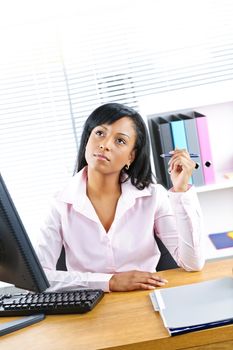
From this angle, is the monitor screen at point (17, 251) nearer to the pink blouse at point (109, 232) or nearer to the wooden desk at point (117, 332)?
the wooden desk at point (117, 332)

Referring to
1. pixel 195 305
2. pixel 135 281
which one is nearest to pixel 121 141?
pixel 135 281

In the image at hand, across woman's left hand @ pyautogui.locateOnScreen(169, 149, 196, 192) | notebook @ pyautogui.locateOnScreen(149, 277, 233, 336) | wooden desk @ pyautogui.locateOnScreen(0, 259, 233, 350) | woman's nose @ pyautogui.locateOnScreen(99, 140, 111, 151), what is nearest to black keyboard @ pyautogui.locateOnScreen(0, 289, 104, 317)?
wooden desk @ pyautogui.locateOnScreen(0, 259, 233, 350)

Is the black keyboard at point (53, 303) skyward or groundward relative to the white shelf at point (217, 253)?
skyward

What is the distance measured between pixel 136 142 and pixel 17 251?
85cm

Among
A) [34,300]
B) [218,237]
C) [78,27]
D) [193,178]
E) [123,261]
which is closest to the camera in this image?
[34,300]

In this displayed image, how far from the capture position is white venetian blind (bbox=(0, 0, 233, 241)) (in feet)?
11.1

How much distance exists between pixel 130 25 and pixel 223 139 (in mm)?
877

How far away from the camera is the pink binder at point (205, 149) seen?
287 centimetres

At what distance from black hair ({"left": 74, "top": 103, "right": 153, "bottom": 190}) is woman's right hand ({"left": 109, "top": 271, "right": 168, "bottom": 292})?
1.50ft

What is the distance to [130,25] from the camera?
341 cm

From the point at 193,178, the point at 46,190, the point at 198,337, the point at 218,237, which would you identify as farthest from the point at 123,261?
the point at 46,190

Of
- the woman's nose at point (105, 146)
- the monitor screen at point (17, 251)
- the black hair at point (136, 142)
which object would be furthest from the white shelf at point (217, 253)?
the monitor screen at point (17, 251)

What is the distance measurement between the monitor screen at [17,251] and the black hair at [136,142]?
0.70 metres

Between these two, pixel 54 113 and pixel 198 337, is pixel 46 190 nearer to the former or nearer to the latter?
pixel 54 113
